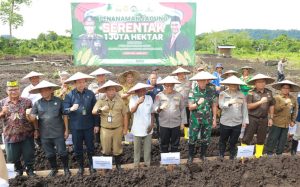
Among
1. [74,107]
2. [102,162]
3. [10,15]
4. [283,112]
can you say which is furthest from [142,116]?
[10,15]

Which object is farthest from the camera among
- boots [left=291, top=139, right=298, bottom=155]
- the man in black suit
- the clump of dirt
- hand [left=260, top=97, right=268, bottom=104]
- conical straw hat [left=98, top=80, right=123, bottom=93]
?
the man in black suit

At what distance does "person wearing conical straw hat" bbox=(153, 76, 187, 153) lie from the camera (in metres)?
4.61

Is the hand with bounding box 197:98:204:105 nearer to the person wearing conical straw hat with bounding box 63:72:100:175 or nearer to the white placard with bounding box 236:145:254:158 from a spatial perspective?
the white placard with bounding box 236:145:254:158

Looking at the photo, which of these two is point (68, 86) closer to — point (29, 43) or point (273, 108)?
point (273, 108)

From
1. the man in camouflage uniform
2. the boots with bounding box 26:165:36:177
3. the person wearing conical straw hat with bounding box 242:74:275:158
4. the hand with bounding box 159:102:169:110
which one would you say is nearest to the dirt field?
the boots with bounding box 26:165:36:177

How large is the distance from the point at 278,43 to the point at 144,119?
161ft

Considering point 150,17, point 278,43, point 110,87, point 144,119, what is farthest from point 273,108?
point 278,43

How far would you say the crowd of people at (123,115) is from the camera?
4316mm

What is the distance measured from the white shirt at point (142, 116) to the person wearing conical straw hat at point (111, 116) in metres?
0.18

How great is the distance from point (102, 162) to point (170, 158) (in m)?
1.06

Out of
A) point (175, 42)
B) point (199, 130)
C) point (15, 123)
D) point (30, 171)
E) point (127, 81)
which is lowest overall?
point (30, 171)

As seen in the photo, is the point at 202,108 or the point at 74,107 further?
the point at 202,108

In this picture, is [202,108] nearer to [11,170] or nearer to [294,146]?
[294,146]

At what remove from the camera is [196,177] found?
4.41 meters
